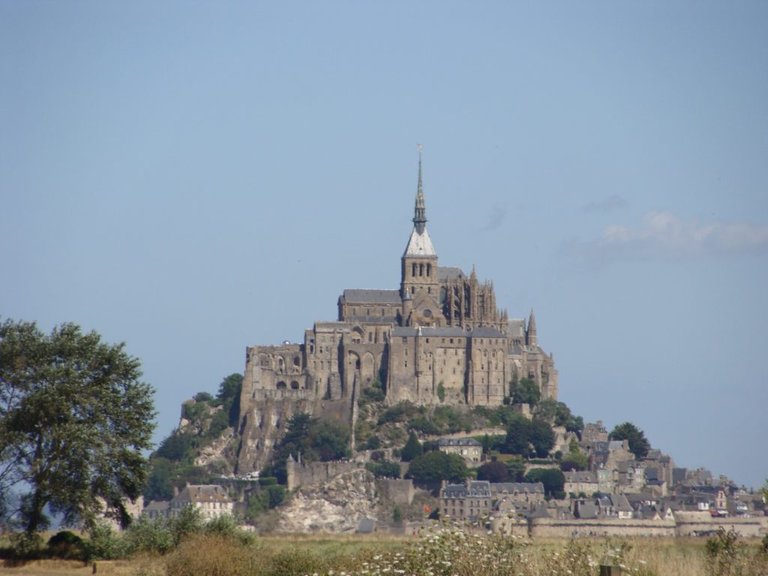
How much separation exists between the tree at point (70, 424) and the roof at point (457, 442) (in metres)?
72.3

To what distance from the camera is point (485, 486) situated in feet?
337

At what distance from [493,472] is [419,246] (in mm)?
23831

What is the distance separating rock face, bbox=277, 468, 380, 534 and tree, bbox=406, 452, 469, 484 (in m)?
2.97

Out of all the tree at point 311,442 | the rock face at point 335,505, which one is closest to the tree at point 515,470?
the rock face at point 335,505

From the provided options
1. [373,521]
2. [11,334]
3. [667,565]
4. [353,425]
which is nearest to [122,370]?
[11,334]

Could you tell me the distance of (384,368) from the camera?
116 metres

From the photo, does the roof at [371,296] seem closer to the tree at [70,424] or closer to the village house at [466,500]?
the village house at [466,500]

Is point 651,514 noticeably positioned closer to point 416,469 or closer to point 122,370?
point 416,469

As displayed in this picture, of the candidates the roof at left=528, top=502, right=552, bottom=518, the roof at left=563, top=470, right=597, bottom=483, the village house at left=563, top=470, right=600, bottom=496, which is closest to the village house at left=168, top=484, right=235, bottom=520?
the roof at left=528, top=502, right=552, bottom=518

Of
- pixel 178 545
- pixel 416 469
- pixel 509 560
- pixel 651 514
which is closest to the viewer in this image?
pixel 509 560

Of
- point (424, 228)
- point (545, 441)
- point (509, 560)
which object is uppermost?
point (424, 228)

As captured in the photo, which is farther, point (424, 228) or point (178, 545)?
point (424, 228)

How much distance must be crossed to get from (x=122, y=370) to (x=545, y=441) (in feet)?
252

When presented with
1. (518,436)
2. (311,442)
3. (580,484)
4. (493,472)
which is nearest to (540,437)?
(518,436)
